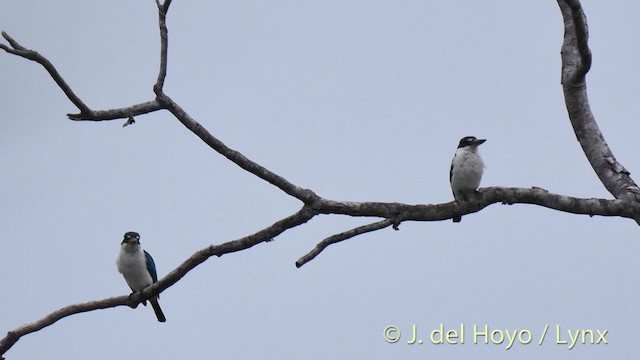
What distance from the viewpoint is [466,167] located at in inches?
415

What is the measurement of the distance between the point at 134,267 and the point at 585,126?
6753 mm

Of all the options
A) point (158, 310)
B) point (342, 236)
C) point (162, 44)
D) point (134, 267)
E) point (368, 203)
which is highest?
point (162, 44)

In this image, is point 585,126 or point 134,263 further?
point 134,263

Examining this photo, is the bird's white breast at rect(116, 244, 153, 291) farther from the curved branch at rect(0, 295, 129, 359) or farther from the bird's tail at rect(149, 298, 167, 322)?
the curved branch at rect(0, 295, 129, 359)

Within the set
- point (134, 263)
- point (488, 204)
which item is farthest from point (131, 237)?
point (488, 204)

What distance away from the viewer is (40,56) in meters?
7.14

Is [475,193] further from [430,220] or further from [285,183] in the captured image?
[285,183]

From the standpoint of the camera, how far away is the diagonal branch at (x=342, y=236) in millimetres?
7529

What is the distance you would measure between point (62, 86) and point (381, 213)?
8.82ft

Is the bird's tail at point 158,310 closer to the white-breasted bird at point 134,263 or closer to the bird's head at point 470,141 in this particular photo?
the white-breasted bird at point 134,263

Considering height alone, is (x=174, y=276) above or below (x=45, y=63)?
below

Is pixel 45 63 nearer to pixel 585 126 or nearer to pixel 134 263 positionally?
pixel 585 126

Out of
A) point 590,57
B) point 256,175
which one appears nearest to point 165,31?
point 256,175

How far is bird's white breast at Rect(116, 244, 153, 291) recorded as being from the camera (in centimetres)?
1302
